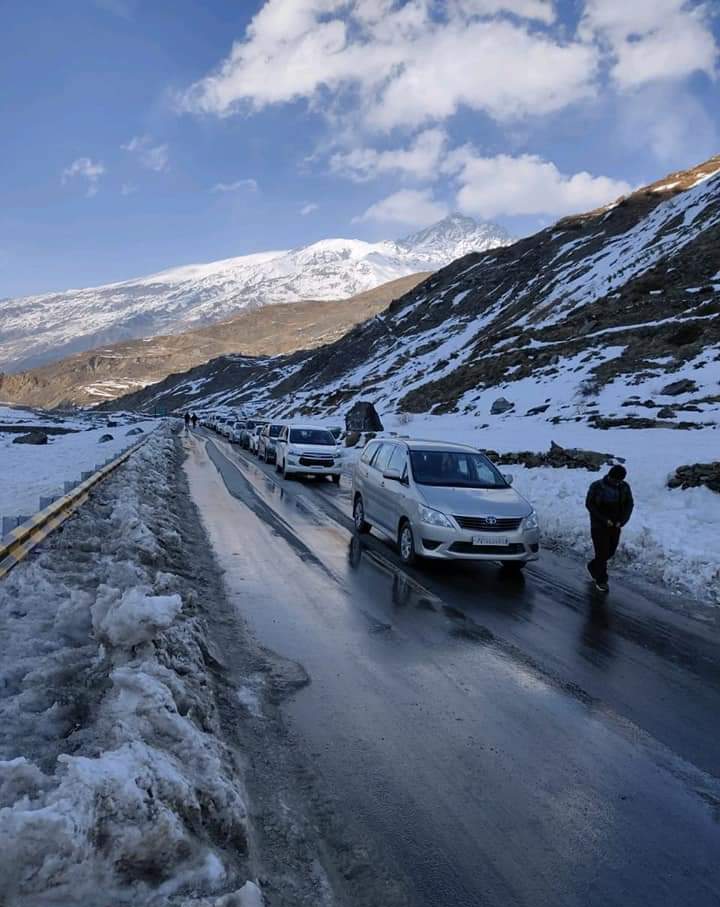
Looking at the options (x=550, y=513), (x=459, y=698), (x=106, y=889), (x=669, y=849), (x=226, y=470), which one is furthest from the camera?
(x=226, y=470)

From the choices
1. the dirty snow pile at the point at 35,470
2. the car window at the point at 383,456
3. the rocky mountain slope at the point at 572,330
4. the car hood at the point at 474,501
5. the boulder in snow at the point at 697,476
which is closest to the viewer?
the car hood at the point at 474,501

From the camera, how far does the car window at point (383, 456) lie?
10906 millimetres

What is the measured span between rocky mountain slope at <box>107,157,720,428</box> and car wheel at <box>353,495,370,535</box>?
11.9m

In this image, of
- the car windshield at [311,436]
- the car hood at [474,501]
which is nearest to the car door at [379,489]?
the car hood at [474,501]

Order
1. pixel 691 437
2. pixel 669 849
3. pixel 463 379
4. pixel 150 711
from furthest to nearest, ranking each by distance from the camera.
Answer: pixel 463 379
pixel 691 437
pixel 150 711
pixel 669 849

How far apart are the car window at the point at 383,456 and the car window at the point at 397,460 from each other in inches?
4.5

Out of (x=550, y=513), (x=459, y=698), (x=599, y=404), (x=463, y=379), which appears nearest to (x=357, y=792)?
(x=459, y=698)

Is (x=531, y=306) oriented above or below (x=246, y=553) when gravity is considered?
above

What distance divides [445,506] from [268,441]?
18353 mm

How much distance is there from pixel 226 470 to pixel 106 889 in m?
19.9

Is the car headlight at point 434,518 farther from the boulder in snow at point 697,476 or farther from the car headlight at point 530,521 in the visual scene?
the boulder in snow at point 697,476

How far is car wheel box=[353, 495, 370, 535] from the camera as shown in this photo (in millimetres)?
11578

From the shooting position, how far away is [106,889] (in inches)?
93.7

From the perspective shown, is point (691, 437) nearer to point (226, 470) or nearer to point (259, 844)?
point (226, 470)
